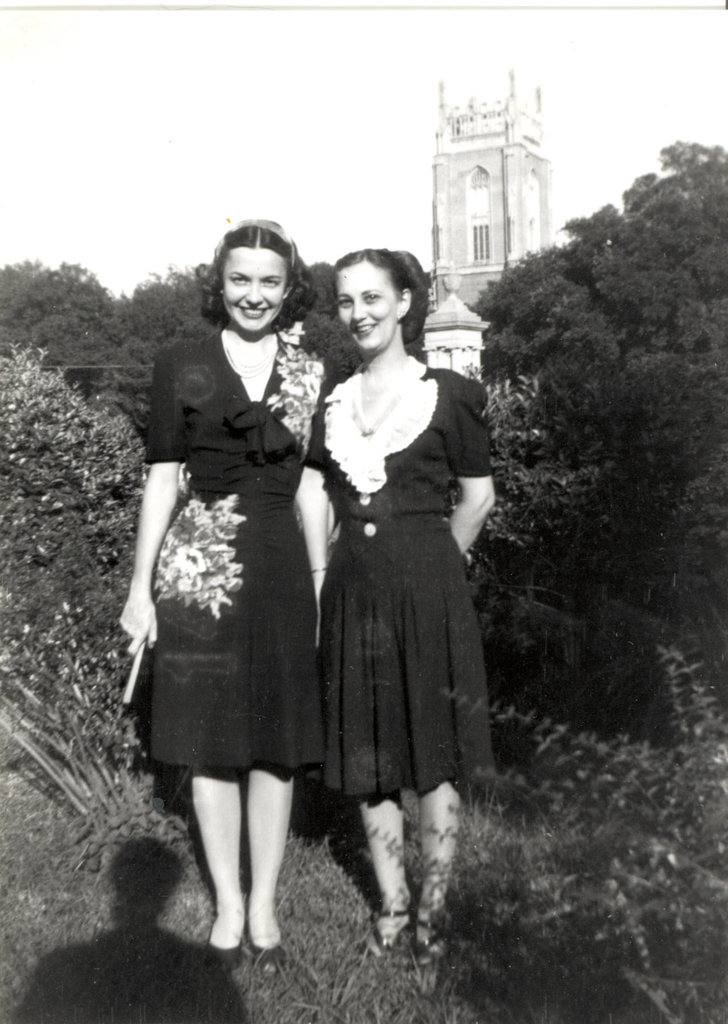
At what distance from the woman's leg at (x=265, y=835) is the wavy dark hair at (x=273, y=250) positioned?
141 cm

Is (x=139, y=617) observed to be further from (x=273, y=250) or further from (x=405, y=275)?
(x=405, y=275)

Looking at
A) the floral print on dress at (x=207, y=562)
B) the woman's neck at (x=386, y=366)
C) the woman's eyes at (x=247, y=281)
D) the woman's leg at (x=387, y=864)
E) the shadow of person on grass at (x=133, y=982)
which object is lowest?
the shadow of person on grass at (x=133, y=982)

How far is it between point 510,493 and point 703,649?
1.06 metres

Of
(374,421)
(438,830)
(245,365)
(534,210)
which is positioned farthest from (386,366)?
(534,210)

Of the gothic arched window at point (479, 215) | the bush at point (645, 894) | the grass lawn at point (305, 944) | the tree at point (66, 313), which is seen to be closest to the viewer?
the bush at point (645, 894)

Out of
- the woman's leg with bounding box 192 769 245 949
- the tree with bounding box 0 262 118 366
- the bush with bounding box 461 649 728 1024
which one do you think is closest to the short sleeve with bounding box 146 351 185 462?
the woman's leg with bounding box 192 769 245 949

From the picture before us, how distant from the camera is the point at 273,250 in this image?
2943 millimetres

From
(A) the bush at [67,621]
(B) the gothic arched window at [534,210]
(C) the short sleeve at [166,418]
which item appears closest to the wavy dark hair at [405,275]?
Answer: (C) the short sleeve at [166,418]

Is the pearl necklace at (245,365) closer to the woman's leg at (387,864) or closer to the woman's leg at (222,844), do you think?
the woman's leg at (222,844)

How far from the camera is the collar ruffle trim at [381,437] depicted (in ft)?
9.61

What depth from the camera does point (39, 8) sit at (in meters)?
3.20

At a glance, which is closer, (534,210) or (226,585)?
(226,585)

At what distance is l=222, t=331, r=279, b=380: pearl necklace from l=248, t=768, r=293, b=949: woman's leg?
1.21 meters

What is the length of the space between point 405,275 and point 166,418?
2.71 ft
